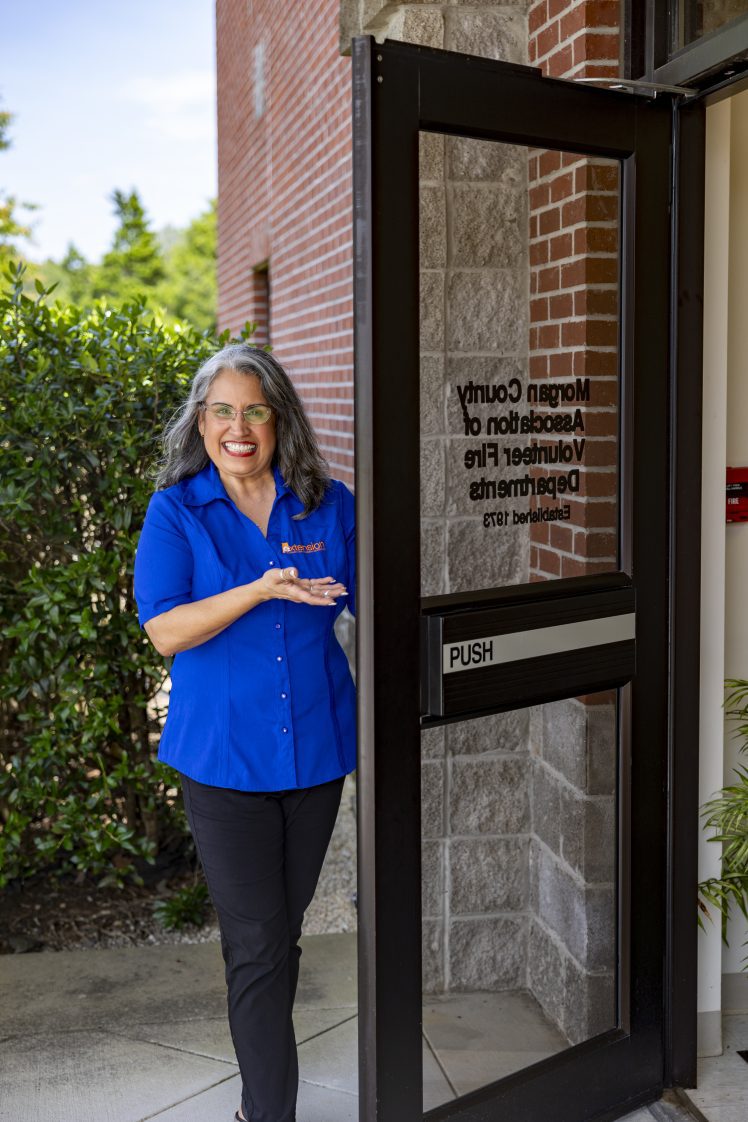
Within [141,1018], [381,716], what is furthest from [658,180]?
A: [141,1018]

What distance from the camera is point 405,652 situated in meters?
2.54

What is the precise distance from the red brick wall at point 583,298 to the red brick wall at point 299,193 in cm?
223

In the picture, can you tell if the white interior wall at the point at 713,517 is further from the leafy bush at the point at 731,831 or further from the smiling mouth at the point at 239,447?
the smiling mouth at the point at 239,447

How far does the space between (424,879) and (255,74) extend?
7.08 m

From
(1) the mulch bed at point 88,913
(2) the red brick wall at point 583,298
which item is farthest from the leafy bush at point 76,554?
(2) the red brick wall at point 583,298

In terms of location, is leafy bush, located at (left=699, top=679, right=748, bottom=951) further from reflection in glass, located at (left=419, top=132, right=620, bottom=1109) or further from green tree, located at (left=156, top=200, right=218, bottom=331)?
green tree, located at (left=156, top=200, right=218, bottom=331)

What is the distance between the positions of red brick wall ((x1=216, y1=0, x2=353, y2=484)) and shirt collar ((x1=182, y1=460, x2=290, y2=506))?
2578 mm

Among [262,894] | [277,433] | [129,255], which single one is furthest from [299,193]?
[129,255]

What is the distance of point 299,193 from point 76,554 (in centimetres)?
355

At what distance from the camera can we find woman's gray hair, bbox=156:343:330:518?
279 cm

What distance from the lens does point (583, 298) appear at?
3.14 metres

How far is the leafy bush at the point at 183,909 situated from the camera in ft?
14.6

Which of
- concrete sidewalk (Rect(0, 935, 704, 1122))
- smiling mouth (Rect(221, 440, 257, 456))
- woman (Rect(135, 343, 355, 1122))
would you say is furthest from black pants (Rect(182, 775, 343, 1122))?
smiling mouth (Rect(221, 440, 257, 456))

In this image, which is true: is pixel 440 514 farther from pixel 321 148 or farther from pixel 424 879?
pixel 321 148
